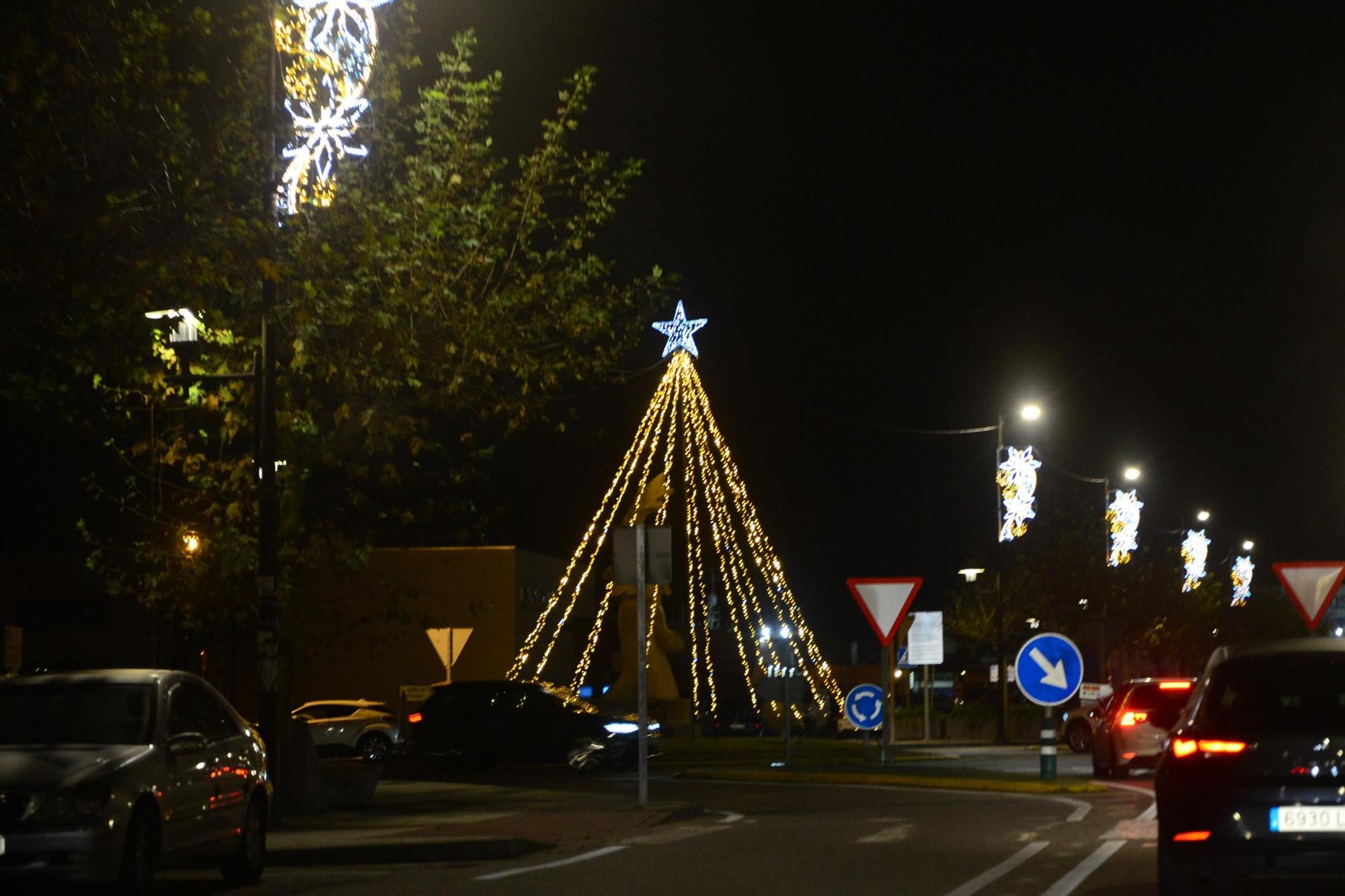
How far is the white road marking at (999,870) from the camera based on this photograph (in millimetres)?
10953

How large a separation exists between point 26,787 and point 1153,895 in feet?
21.2

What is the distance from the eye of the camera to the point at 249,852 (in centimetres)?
1223

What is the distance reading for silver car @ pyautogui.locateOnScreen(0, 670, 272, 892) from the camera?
9883mm

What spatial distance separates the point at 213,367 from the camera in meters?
18.2

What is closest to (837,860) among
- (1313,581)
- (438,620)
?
(1313,581)

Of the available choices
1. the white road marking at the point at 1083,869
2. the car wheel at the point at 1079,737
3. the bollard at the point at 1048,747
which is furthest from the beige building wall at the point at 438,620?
the white road marking at the point at 1083,869

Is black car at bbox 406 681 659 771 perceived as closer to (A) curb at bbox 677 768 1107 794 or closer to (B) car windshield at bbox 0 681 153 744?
(A) curb at bbox 677 768 1107 794

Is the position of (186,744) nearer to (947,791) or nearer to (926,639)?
(947,791)

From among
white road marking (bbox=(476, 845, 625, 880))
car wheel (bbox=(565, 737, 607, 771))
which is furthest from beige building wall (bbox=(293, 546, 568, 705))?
white road marking (bbox=(476, 845, 625, 880))

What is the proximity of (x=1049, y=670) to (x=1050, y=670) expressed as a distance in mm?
15

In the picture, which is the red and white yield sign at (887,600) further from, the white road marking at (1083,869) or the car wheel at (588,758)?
the white road marking at (1083,869)

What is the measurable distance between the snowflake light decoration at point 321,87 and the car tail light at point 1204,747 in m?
10.5

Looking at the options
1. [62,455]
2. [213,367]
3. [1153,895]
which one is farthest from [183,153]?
[62,455]

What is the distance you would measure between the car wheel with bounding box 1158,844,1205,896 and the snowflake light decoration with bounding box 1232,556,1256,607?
7390cm
